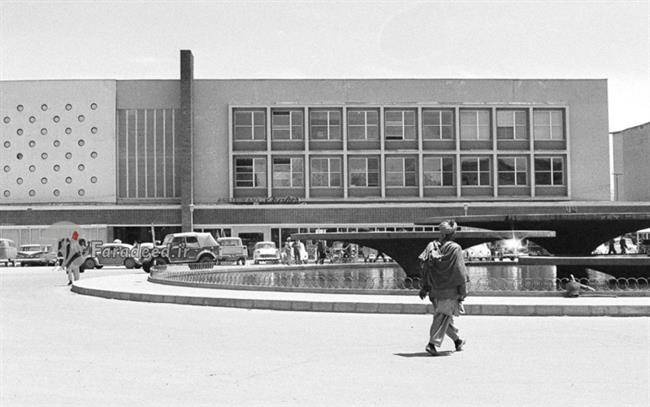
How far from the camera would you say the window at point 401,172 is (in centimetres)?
6875

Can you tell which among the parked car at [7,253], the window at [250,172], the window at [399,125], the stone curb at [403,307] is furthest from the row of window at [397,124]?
the stone curb at [403,307]

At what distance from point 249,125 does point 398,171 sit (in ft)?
40.8

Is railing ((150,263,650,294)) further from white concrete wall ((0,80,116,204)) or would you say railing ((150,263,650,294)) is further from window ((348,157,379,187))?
white concrete wall ((0,80,116,204))

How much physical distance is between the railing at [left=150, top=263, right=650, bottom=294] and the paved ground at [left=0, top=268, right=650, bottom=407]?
183 inches

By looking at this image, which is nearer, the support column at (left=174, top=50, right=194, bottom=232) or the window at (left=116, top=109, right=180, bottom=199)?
the support column at (left=174, top=50, right=194, bottom=232)

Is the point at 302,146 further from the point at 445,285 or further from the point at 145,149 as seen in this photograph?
the point at 445,285

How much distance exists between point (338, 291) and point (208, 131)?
49751 millimetres

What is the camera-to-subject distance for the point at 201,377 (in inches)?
352

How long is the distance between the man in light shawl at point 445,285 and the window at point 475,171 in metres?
58.7

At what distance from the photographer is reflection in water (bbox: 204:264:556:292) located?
2197 cm

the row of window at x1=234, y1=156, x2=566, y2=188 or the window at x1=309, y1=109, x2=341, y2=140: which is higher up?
the window at x1=309, y1=109, x2=341, y2=140

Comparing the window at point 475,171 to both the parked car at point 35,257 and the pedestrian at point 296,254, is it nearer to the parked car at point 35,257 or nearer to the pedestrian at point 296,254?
the pedestrian at point 296,254

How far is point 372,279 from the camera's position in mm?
26469

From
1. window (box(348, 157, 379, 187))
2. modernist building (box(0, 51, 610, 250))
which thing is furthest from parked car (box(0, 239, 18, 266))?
window (box(348, 157, 379, 187))
